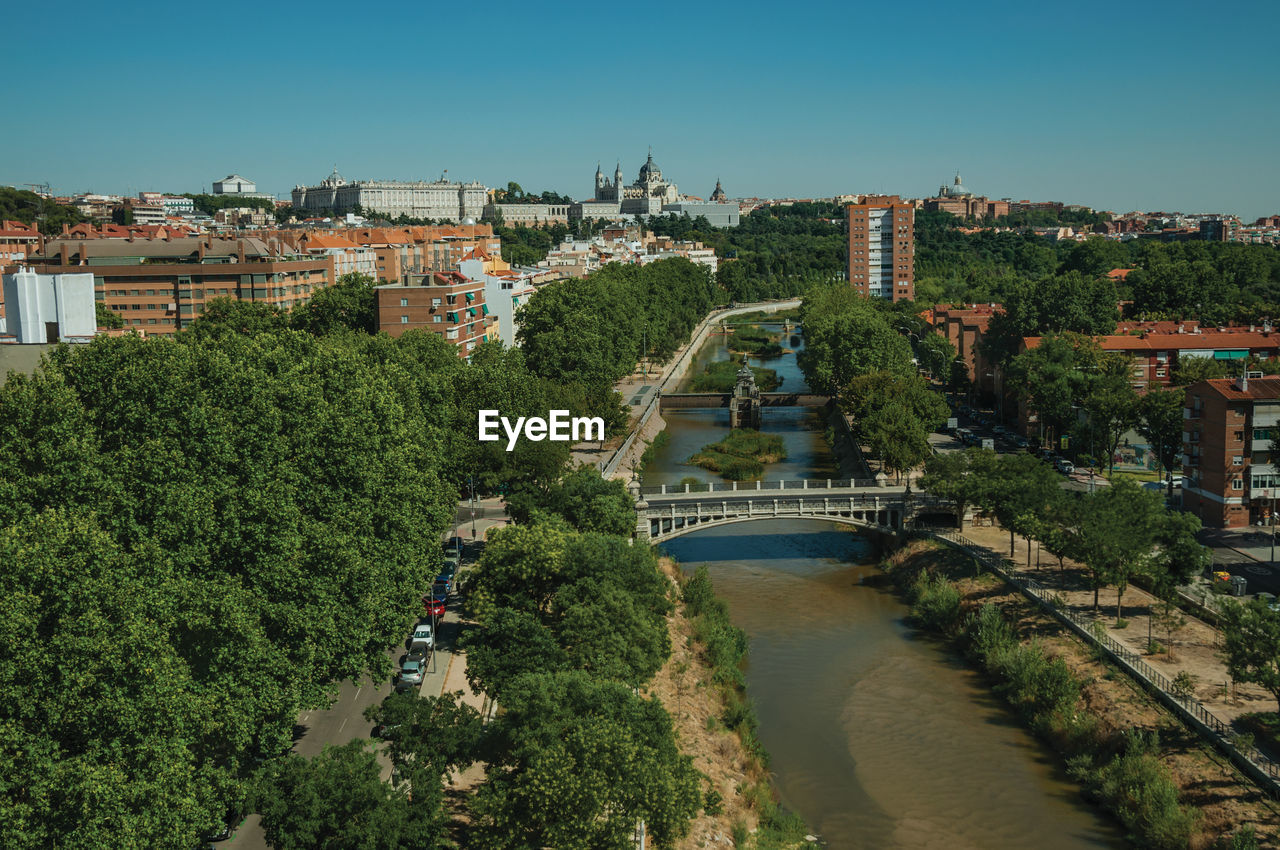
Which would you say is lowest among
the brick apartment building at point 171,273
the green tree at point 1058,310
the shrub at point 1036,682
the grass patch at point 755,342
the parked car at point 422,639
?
the shrub at point 1036,682

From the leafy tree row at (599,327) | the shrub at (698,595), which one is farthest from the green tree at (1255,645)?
the leafy tree row at (599,327)

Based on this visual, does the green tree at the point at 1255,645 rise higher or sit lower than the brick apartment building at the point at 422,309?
lower

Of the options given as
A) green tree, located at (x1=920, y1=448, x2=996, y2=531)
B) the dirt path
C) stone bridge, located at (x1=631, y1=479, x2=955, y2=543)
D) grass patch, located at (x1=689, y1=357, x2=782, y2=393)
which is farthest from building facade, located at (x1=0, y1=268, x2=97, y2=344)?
grass patch, located at (x1=689, y1=357, x2=782, y2=393)

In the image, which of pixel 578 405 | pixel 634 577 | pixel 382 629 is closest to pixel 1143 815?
pixel 634 577

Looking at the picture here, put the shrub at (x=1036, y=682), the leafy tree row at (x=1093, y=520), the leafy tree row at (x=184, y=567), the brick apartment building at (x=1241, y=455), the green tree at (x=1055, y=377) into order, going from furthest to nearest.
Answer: the green tree at (x=1055, y=377)
the brick apartment building at (x=1241, y=455)
the leafy tree row at (x=1093, y=520)
the shrub at (x=1036, y=682)
the leafy tree row at (x=184, y=567)

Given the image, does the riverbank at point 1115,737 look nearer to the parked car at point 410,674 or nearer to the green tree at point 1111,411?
the parked car at point 410,674

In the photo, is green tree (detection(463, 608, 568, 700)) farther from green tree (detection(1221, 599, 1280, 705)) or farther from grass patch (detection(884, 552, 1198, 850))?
green tree (detection(1221, 599, 1280, 705))
